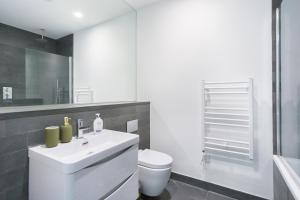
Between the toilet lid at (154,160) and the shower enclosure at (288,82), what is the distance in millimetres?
1024

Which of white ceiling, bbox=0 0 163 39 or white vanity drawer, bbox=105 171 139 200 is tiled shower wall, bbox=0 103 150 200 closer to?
white vanity drawer, bbox=105 171 139 200

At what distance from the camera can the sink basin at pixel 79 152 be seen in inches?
34.3

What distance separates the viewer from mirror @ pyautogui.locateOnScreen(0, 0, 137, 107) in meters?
1.56

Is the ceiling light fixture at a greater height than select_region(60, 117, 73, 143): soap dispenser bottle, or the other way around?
the ceiling light fixture

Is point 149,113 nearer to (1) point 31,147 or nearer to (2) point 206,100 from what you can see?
(2) point 206,100

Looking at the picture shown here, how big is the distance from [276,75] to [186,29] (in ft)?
3.64

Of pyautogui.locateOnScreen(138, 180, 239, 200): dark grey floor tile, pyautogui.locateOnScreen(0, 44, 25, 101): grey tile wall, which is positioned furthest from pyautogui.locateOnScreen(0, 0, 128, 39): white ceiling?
pyautogui.locateOnScreen(138, 180, 239, 200): dark grey floor tile

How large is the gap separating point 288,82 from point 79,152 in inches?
73.4

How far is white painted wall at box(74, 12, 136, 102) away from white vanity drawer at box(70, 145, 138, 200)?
122 centimetres

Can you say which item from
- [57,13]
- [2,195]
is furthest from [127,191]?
[57,13]

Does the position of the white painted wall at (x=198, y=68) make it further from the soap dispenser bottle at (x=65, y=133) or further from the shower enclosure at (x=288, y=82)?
the soap dispenser bottle at (x=65, y=133)

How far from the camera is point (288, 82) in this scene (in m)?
1.46

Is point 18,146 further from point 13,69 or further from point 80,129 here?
point 13,69

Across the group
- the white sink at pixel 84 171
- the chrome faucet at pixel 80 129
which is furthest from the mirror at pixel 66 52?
the white sink at pixel 84 171
